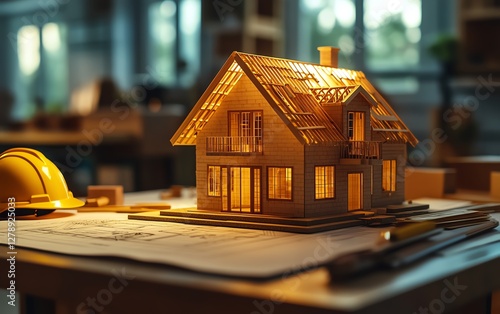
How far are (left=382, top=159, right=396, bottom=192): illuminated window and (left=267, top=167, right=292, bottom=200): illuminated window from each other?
1.98 feet

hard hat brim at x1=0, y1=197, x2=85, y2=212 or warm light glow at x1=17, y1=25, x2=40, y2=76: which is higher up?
warm light glow at x1=17, y1=25, x2=40, y2=76

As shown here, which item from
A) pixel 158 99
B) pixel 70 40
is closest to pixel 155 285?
pixel 158 99

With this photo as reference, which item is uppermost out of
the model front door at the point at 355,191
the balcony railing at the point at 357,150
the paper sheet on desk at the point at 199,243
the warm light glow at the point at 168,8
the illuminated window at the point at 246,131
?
the warm light glow at the point at 168,8

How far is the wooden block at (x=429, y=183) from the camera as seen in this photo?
147 inches

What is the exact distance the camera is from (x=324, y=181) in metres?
2.71

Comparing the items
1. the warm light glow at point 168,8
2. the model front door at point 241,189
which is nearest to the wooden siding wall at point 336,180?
the model front door at point 241,189

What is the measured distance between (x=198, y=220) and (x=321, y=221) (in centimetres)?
49

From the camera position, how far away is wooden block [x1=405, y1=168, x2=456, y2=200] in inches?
147

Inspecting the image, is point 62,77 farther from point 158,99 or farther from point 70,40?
point 158,99

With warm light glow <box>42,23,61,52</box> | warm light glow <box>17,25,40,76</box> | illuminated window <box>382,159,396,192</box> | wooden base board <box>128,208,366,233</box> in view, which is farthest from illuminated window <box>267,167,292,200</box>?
warm light glow <box>42,23,61,52</box>

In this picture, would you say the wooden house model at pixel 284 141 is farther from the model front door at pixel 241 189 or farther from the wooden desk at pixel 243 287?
the wooden desk at pixel 243 287

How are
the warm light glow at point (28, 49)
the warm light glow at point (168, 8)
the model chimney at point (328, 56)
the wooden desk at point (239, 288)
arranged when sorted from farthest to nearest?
the warm light glow at point (28, 49) → the warm light glow at point (168, 8) → the model chimney at point (328, 56) → the wooden desk at point (239, 288)

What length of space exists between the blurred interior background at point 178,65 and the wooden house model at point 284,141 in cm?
225

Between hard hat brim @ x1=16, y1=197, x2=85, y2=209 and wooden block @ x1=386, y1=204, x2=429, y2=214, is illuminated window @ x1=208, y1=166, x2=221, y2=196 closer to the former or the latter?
Answer: hard hat brim @ x1=16, y1=197, x2=85, y2=209
